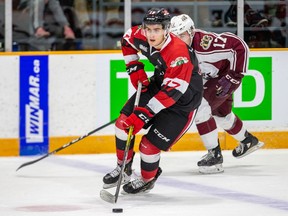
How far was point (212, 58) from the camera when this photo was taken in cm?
625

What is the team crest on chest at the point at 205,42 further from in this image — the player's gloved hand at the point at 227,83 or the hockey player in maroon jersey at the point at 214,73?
the player's gloved hand at the point at 227,83

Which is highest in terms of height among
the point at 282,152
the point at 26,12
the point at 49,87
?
→ the point at 26,12

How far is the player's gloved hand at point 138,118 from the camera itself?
16.3 feet

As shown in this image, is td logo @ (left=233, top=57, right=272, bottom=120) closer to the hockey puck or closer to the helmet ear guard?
the helmet ear guard

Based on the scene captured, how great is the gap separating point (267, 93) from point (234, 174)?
1.37 m

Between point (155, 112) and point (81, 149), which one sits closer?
point (155, 112)

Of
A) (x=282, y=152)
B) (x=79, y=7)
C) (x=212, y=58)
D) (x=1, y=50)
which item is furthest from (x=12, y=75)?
(x=282, y=152)

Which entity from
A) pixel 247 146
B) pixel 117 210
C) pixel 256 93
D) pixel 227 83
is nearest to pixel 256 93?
pixel 256 93

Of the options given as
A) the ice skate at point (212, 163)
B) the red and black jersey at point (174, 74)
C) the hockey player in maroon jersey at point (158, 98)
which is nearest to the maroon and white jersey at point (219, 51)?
the ice skate at point (212, 163)

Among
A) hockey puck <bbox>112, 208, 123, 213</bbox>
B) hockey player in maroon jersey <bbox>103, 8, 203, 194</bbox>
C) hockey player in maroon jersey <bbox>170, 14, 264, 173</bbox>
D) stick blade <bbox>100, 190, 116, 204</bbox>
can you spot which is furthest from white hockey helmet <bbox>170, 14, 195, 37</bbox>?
hockey puck <bbox>112, 208, 123, 213</bbox>

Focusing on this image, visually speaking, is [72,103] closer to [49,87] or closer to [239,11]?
[49,87]

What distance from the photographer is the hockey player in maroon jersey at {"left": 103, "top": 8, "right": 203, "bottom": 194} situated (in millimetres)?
5004

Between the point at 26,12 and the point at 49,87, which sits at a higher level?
the point at 26,12

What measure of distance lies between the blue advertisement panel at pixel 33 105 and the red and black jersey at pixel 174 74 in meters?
1.90
